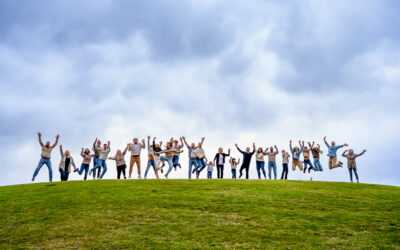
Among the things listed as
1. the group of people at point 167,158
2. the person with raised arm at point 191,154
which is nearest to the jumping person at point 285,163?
the group of people at point 167,158

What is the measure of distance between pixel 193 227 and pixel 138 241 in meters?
2.12

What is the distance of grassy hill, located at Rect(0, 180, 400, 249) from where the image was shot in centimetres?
1047

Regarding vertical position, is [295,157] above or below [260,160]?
above

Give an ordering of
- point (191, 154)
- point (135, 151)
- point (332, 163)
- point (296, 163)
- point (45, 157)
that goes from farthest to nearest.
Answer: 1. point (296, 163)
2. point (332, 163)
3. point (191, 154)
4. point (135, 151)
5. point (45, 157)

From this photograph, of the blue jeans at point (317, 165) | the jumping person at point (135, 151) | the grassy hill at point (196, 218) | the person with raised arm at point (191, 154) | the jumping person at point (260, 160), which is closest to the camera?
the grassy hill at point (196, 218)

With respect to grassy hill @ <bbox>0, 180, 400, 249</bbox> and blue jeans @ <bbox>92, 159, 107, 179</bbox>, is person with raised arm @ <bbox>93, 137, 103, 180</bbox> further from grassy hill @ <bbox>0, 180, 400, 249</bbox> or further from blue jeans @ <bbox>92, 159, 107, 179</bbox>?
grassy hill @ <bbox>0, 180, 400, 249</bbox>

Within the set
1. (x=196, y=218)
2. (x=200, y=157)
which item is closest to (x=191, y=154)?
(x=200, y=157)

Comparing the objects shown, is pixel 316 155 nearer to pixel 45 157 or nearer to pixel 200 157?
pixel 200 157

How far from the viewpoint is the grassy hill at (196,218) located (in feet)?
34.3

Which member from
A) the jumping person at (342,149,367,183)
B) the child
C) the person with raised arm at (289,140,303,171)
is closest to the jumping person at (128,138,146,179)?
the child

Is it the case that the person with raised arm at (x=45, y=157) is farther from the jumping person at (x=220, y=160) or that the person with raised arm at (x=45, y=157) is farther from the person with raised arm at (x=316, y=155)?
the person with raised arm at (x=316, y=155)

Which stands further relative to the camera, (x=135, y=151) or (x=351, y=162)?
(x=351, y=162)

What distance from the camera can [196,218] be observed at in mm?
12570

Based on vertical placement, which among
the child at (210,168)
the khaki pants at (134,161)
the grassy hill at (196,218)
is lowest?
the grassy hill at (196,218)
